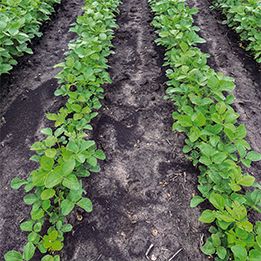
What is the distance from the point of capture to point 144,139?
3.21 m

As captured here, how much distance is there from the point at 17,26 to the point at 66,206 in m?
2.57

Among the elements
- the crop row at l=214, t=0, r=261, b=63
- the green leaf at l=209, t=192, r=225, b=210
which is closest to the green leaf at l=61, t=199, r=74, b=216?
the green leaf at l=209, t=192, r=225, b=210

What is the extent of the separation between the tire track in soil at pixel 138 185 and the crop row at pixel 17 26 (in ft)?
3.93

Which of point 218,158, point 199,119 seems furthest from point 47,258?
point 199,119

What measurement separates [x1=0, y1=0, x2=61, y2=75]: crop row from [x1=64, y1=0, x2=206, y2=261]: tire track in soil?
1.20 m

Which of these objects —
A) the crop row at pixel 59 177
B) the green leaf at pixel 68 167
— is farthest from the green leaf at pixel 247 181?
the green leaf at pixel 68 167

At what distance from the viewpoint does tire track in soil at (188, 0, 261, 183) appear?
3459 millimetres

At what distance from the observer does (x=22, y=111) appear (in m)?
3.58

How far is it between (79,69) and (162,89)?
1.04 meters

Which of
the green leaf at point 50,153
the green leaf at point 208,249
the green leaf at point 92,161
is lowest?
the green leaf at point 208,249

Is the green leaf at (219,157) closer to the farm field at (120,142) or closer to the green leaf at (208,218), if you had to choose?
the farm field at (120,142)

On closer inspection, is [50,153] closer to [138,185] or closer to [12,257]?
[12,257]

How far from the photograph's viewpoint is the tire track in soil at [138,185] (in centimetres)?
231

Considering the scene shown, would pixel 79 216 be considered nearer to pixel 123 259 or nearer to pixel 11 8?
pixel 123 259
